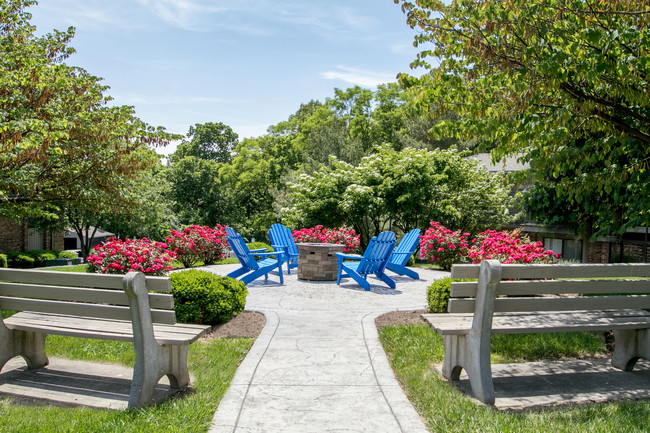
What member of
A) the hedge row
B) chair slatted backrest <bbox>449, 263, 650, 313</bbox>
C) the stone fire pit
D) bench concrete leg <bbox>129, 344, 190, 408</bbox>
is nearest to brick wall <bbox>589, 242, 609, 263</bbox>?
the stone fire pit

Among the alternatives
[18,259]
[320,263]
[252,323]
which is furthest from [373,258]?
[18,259]

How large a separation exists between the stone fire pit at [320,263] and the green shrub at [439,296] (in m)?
4.92

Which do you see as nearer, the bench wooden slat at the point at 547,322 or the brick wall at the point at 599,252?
the bench wooden slat at the point at 547,322

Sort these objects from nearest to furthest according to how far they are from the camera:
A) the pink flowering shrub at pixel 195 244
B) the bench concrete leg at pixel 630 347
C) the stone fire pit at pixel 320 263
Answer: the bench concrete leg at pixel 630 347 → the stone fire pit at pixel 320 263 → the pink flowering shrub at pixel 195 244

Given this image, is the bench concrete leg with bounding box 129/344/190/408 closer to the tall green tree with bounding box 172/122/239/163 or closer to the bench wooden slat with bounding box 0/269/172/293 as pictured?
the bench wooden slat with bounding box 0/269/172/293

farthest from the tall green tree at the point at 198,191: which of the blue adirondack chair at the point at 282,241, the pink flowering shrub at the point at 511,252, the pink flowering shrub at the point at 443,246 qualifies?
the pink flowering shrub at the point at 511,252

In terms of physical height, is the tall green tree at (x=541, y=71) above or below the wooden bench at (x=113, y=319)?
above

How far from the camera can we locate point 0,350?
4.45m

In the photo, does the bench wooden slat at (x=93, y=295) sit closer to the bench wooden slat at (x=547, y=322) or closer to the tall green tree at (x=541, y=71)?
the bench wooden slat at (x=547, y=322)

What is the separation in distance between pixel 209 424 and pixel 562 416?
8.37ft

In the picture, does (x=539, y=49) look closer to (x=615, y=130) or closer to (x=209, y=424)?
(x=615, y=130)

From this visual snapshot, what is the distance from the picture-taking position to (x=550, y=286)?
385 cm

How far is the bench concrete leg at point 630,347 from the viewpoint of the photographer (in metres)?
4.73

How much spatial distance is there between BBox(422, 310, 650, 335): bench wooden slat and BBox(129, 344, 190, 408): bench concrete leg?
2.22 metres
